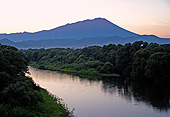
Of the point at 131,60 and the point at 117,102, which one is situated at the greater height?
the point at 131,60

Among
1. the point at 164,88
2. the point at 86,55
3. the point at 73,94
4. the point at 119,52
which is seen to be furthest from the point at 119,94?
the point at 86,55

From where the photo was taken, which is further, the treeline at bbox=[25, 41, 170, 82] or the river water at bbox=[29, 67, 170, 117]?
the treeline at bbox=[25, 41, 170, 82]

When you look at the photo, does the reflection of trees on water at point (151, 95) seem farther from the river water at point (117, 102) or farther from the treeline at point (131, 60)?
the treeline at point (131, 60)

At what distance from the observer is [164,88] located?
33.3 metres

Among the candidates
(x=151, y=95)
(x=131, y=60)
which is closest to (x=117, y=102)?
(x=151, y=95)

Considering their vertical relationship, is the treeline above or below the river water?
above

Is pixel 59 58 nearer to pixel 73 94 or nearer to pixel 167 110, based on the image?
pixel 73 94

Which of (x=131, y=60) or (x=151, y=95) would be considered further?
(x=131, y=60)

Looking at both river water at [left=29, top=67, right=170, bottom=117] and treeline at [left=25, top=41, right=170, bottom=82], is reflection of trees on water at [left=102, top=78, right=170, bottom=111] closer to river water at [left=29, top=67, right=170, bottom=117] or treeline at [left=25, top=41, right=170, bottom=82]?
river water at [left=29, top=67, right=170, bottom=117]

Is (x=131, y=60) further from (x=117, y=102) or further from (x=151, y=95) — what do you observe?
(x=117, y=102)

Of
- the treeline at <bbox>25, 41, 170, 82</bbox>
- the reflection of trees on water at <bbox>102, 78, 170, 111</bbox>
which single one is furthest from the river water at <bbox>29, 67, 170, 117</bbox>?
the treeline at <bbox>25, 41, 170, 82</bbox>

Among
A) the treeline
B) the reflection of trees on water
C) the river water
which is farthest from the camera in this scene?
the treeline

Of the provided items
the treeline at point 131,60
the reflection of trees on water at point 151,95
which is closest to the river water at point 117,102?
the reflection of trees on water at point 151,95

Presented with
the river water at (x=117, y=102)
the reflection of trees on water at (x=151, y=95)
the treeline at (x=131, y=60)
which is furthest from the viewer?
the treeline at (x=131, y=60)
